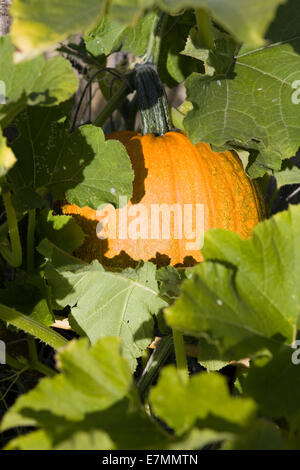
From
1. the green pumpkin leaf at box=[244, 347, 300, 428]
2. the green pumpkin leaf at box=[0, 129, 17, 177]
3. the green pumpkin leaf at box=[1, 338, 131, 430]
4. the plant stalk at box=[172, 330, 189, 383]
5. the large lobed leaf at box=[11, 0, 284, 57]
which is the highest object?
the large lobed leaf at box=[11, 0, 284, 57]

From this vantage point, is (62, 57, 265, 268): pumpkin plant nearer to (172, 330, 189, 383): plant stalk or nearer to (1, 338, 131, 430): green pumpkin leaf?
(172, 330, 189, 383): plant stalk

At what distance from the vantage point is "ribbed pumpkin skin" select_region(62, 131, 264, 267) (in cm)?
105

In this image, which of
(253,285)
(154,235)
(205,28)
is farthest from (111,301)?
(205,28)

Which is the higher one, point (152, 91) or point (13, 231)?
point (152, 91)

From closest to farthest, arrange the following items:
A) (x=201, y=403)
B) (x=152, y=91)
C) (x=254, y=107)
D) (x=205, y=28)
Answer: (x=201, y=403), (x=205, y=28), (x=254, y=107), (x=152, y=91)

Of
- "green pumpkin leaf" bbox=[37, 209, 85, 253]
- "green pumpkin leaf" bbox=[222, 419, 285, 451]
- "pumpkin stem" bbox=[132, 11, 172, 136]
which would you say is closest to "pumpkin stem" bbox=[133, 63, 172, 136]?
"pumpkin stem" bbox=[132, 11, 172, 136]

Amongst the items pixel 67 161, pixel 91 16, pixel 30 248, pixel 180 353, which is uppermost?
pixel 91 16

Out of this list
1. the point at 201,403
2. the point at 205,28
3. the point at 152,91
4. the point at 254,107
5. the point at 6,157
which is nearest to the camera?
the point at 201,403

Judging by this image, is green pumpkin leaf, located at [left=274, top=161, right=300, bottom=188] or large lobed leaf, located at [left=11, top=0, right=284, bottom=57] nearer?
large lobed leaf, located at [left=11, top=0, right=284, bottom=57]

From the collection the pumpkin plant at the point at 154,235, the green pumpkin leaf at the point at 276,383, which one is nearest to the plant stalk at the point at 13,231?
the pumpkin plant at the point at 154,235

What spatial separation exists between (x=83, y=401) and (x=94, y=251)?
1.77ft

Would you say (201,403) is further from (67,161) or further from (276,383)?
(67,161)

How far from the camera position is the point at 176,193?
1052 mm
